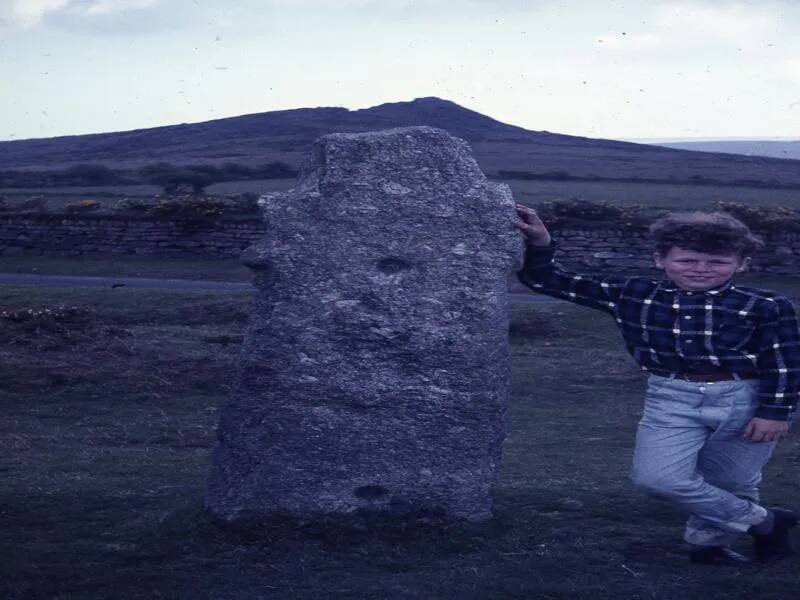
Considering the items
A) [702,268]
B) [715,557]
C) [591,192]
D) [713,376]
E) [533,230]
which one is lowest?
[715,557]

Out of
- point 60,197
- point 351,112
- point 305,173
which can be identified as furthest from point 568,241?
point 351,112

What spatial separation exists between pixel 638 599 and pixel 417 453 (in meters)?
1.35

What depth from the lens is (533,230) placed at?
18.4 ft

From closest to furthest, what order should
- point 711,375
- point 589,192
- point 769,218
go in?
1. point 711,375
2. point 769,218
3. point 589,192

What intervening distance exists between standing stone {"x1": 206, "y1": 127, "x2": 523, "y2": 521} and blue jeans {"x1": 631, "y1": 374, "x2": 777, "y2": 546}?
926 millimetres

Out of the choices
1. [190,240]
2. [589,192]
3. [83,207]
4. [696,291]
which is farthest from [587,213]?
[589,192]

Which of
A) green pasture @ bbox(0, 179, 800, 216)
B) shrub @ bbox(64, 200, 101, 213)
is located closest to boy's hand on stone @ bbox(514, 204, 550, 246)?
shrub @ bbox(64, 200, 101, 213)

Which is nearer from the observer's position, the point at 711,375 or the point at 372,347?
the point at 711,375

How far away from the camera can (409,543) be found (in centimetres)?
548

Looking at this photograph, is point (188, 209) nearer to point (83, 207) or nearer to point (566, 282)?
point (83, 207)

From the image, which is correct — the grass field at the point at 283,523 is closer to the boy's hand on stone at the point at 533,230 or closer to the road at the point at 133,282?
the boy's hand on stone at the point at 533,230

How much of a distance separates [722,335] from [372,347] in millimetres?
1696

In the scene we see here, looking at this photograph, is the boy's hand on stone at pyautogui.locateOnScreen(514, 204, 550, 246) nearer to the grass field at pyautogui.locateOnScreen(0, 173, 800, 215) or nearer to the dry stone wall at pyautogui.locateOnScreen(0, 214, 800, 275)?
the dry stone wall at pyautogui.locateOnScreen(0, 214, 800, 275)

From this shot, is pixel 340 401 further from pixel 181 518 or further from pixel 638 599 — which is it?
pixel 638 599
